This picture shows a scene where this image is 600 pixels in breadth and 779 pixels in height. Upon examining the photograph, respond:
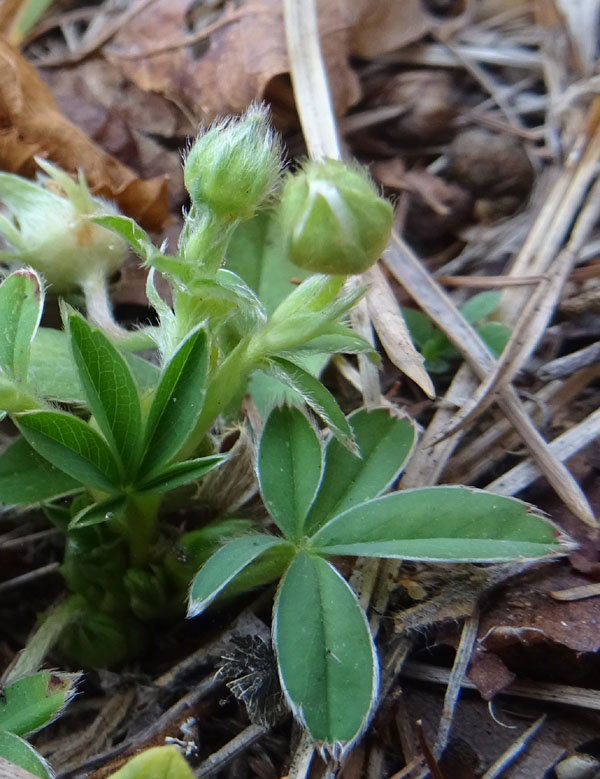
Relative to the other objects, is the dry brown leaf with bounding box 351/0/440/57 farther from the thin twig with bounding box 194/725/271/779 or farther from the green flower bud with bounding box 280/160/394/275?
the thin twig with bounding box 194/725/271/779

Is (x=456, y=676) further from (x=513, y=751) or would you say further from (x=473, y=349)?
(x=473, y=349)

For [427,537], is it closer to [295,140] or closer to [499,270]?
[499,270]

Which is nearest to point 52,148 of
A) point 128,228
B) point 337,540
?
point 128,228

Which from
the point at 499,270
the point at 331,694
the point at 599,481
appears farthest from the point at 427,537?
the point at 499,270

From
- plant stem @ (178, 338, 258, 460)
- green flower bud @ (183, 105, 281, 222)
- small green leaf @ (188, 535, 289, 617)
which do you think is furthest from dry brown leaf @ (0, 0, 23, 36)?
small green leaf @ (188, 535, 289, 617)

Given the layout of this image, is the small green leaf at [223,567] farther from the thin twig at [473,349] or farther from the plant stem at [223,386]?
the thin twig at [473,349]

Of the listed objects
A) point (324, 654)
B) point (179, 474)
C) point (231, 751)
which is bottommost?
point (231, 751)
